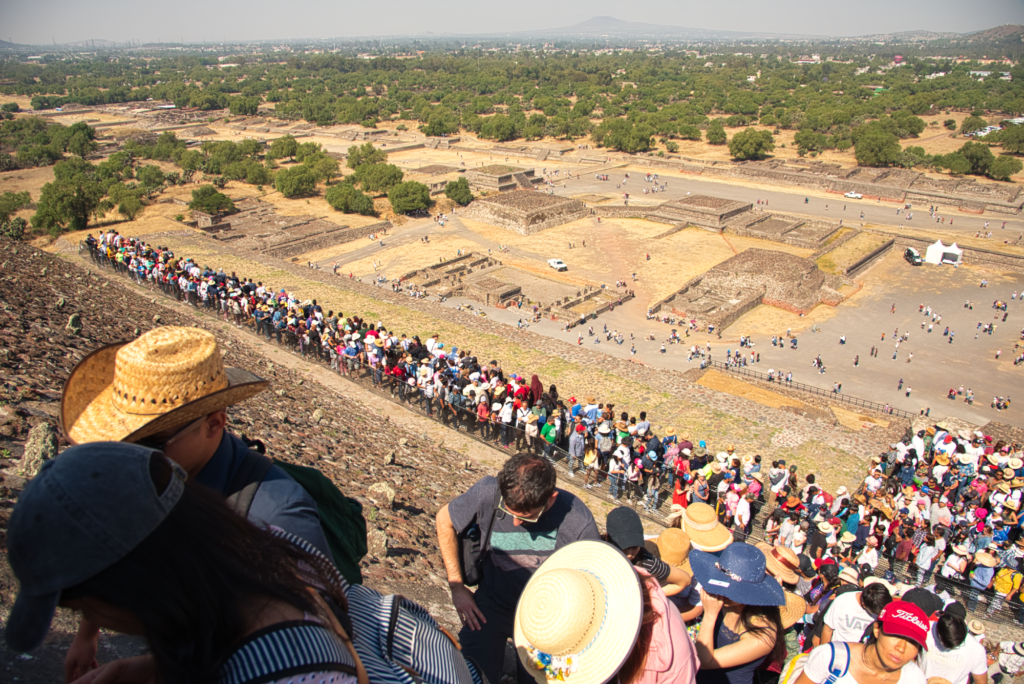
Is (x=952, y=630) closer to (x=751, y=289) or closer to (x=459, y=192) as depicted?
(x=751, y=289)

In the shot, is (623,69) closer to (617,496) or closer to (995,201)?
(995,201)

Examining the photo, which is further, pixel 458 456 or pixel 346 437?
pixel 458 456

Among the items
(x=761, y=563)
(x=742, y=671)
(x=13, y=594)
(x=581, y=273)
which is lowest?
(x=581, y=273)

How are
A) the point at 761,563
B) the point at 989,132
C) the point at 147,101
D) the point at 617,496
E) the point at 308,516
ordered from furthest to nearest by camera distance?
1. the point at 147,101
2. the point at 989,132
3. the point at 617,496
4. the point at 761,563
5. the point at 308,516

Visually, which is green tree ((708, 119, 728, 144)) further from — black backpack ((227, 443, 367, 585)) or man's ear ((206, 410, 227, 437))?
man's ear ((206, 410, 227, 437))

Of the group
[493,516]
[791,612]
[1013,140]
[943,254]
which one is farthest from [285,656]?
[1013,140]

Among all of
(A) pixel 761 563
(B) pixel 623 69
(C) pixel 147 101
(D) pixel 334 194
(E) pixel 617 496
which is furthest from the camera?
(B) pixel 623 69

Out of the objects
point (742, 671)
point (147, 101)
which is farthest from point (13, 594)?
point (147, 101)
